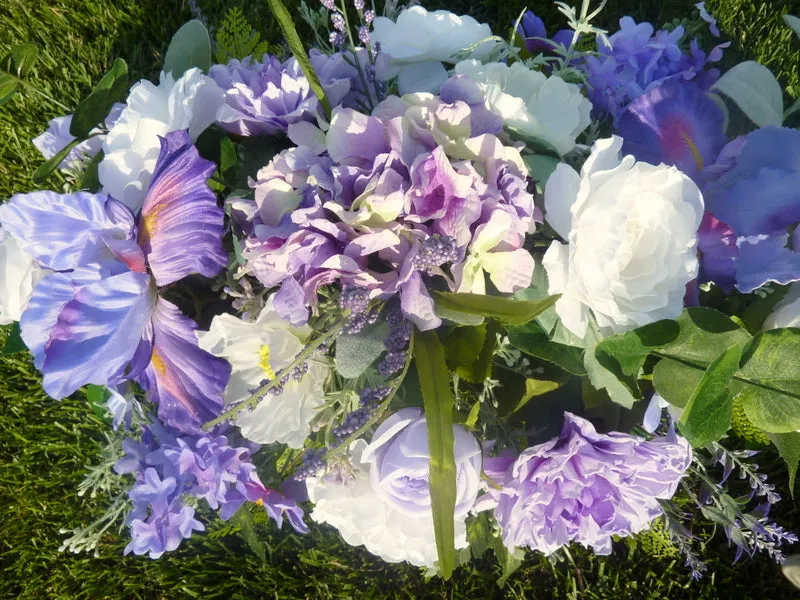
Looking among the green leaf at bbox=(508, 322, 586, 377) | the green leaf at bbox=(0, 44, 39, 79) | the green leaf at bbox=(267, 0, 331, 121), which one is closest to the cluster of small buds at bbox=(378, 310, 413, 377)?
the green leaf at bbox=(508, 322, 586, 377)

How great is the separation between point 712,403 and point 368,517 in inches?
14.7

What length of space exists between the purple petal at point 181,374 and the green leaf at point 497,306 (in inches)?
9.3

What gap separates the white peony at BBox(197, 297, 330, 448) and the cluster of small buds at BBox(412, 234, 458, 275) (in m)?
0.17

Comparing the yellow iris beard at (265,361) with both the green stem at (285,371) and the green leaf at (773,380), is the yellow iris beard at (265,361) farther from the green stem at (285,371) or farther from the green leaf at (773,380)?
the green leaf at (773,380)

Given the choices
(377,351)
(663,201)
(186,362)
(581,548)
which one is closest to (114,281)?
(186,362)

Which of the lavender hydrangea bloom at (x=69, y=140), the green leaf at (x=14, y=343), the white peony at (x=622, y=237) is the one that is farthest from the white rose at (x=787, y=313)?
the green leaf at (x=14, y=343)

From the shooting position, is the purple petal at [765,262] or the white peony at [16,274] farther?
the white peony at [16,274]

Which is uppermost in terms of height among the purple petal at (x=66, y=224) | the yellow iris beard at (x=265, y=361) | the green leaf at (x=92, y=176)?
the purple petal at (x=66, y=224)

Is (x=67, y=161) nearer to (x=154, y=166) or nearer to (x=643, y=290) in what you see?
(x=154, y=166)

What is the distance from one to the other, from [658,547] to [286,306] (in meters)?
1.09

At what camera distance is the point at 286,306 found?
0.64 m

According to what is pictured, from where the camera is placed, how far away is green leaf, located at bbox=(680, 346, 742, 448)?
0.62 m

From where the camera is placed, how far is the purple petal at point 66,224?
0.64 metres

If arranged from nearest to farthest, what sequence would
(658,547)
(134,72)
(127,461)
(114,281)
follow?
(114,281), (127,461), (658,547), (134,72)
